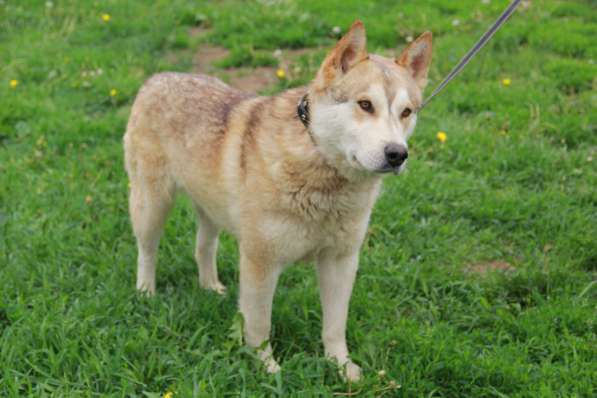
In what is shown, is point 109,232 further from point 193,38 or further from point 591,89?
point 591,89

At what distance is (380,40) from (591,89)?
2.38 metres

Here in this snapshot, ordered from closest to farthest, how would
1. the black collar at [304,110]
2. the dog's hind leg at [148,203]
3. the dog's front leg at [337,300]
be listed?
the black collar at [304,110]
the dog's front leg at [337,300]
the dog's hind leg at [148,203]

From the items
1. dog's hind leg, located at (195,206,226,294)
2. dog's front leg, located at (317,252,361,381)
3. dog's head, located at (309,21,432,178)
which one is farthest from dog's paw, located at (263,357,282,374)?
dog's head, located at (309,21,432,178)

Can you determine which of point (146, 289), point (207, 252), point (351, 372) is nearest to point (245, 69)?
point (207, 252)

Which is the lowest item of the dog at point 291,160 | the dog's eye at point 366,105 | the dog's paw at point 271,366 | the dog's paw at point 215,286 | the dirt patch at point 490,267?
the dog's paw at point 215,286

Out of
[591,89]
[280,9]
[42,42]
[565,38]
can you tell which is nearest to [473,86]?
[591,89]

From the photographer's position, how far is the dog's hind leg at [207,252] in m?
4.18

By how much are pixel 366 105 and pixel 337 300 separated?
3.62 feet

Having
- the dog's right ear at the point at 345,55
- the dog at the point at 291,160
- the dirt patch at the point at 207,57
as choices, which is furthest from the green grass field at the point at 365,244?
the dog's right ear at the point at 345,55

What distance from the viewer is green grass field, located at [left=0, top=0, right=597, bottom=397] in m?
3.38

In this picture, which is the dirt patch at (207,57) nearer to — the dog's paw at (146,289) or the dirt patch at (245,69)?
the dirt patch at (245,69)

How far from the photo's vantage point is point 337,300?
351 cm

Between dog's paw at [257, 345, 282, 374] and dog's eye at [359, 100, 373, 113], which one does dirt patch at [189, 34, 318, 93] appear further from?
dog's eye at [359, 100, 373, 113]

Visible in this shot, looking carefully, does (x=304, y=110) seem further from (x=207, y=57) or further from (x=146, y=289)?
(x=207, y=57)
